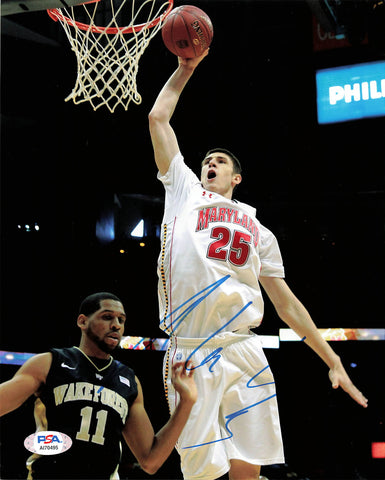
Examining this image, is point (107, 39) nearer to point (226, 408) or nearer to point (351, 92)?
point (226, 408)

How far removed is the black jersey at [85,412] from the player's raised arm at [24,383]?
1.5 inches

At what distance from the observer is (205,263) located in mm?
2873

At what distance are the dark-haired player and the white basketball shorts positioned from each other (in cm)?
24

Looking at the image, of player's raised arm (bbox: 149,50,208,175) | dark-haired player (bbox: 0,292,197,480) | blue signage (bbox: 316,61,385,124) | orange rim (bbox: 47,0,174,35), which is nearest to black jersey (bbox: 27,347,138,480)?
dark-haired player (bbox: 0,292,197,480)

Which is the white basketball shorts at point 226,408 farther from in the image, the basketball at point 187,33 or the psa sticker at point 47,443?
the basketball at point 187,33

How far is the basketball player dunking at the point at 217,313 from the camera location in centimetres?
272

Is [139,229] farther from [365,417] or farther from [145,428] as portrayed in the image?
[145,428]

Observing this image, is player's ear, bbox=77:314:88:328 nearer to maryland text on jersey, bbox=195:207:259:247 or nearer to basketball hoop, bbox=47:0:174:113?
maryland text on jersey, bbox=195:207:259:247

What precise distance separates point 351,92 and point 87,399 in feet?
15.8

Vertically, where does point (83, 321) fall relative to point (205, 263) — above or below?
below

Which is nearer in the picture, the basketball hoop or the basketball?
the basketball

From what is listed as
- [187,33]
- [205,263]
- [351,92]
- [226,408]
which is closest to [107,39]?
[187,33]

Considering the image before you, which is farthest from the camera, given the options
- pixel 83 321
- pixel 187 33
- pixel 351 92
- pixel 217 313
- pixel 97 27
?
pixel 351 92

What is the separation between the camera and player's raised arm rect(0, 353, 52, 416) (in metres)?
2.66
